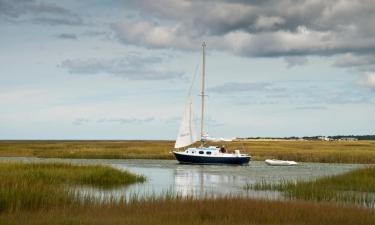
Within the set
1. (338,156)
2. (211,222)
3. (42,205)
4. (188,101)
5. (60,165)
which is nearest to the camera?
(211,222)

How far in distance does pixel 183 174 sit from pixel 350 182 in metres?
20.6

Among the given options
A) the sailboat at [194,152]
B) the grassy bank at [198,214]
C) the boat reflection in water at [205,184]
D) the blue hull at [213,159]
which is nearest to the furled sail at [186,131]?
the sailboat at [194,152]

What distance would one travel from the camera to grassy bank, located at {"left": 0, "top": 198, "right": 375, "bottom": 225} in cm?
1970

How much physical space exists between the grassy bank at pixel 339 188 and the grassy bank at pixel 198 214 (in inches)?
254

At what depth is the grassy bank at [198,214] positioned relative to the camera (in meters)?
19.7

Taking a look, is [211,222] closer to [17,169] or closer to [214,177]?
[17,169]

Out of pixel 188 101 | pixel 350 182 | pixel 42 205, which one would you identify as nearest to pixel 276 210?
pixel 42 205

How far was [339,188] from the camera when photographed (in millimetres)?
37531

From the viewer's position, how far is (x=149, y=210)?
73.8 feet

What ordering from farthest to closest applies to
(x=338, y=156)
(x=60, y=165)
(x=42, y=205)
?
(x=338, y=156) → (x=60, y=165) → (x=42, y=205)

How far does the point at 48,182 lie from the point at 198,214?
15783 millimetres

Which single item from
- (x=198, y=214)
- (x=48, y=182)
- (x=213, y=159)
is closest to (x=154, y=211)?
(x=198, y=214)

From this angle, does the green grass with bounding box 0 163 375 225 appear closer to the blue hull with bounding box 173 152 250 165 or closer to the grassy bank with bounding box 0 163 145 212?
the grassy bank with bounding box 0 163 145 212

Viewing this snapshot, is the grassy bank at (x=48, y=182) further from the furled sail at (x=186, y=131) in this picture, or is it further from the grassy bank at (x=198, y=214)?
the furled sail at (x=186, y=131)
